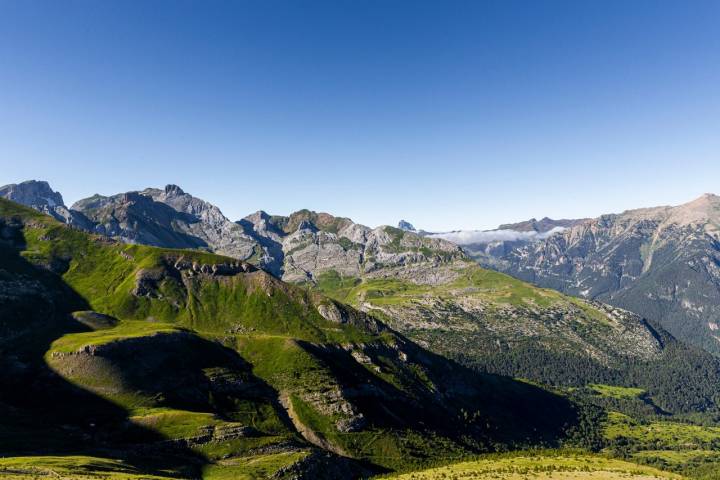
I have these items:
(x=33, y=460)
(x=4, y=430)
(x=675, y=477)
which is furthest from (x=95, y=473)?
(x=675, y=477)

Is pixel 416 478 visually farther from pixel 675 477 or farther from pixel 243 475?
pixel 675 477

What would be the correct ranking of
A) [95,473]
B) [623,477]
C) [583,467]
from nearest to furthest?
[95,473], [623,477], [583,467]

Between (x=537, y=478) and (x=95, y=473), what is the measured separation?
151 meters

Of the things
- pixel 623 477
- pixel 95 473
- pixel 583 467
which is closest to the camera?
pixel 95 473

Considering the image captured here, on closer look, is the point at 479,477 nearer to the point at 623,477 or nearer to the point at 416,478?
the point at 416,478

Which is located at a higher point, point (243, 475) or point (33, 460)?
point (33, 460)

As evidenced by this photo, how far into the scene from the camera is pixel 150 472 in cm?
17788

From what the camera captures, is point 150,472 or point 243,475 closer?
point 150,472

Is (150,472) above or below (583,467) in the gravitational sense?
above

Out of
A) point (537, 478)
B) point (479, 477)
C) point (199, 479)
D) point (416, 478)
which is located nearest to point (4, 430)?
point (199, 479)

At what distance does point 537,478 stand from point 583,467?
28.4m

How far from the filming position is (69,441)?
19950 cm

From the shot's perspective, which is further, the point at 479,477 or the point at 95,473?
the point at 479,477

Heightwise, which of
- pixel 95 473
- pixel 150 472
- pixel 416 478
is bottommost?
pixel 416 478
